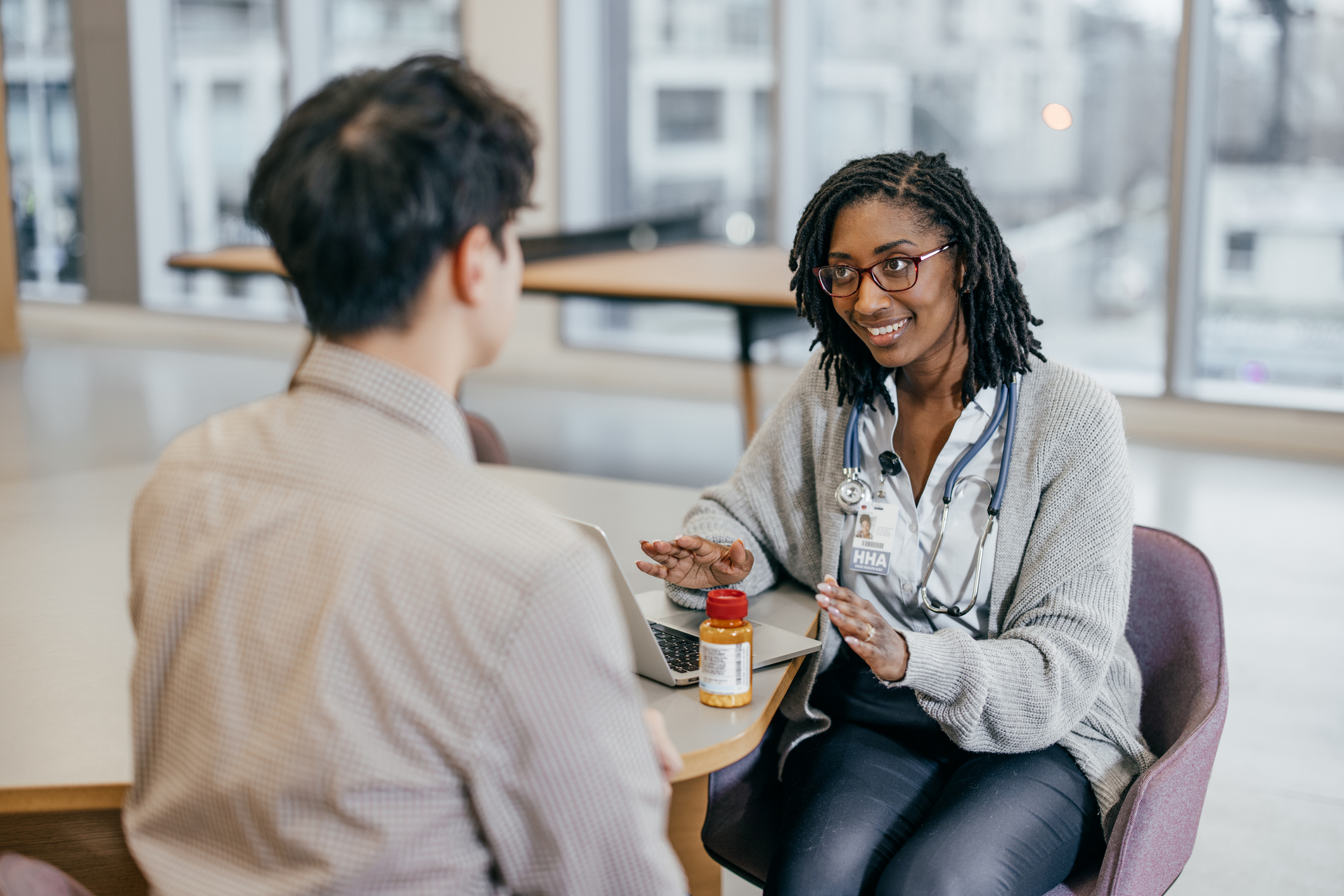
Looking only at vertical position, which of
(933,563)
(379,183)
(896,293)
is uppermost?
(379,183)

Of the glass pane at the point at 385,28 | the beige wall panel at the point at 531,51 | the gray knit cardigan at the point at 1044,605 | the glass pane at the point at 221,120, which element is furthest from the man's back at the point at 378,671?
the glass pane at the point at 221,120

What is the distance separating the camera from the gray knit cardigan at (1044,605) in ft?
4.78

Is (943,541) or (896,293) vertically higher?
(896,293)

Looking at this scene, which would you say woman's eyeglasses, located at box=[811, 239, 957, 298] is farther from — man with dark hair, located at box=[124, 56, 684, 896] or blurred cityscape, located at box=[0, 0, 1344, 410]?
blurred cityscape, located at box=[0, 0, 1344, 410]

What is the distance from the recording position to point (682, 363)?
662cm

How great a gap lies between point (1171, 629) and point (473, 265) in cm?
113

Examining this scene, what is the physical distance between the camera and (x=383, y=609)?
86 centimetres

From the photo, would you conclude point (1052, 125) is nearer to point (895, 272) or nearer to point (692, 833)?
point (895, 272)

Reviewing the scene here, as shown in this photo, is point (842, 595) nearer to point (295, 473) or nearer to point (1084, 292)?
point (295, 473)

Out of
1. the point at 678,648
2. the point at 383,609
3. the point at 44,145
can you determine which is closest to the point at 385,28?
the point at 44,145

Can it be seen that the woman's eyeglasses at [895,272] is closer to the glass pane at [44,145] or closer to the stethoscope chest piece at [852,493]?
the stethoscope chest piece at [852,493]

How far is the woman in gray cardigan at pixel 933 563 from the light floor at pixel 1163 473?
2.65 feet

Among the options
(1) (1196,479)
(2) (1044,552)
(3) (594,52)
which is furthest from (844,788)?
(3) (594,52)

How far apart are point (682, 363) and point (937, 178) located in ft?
16.4
